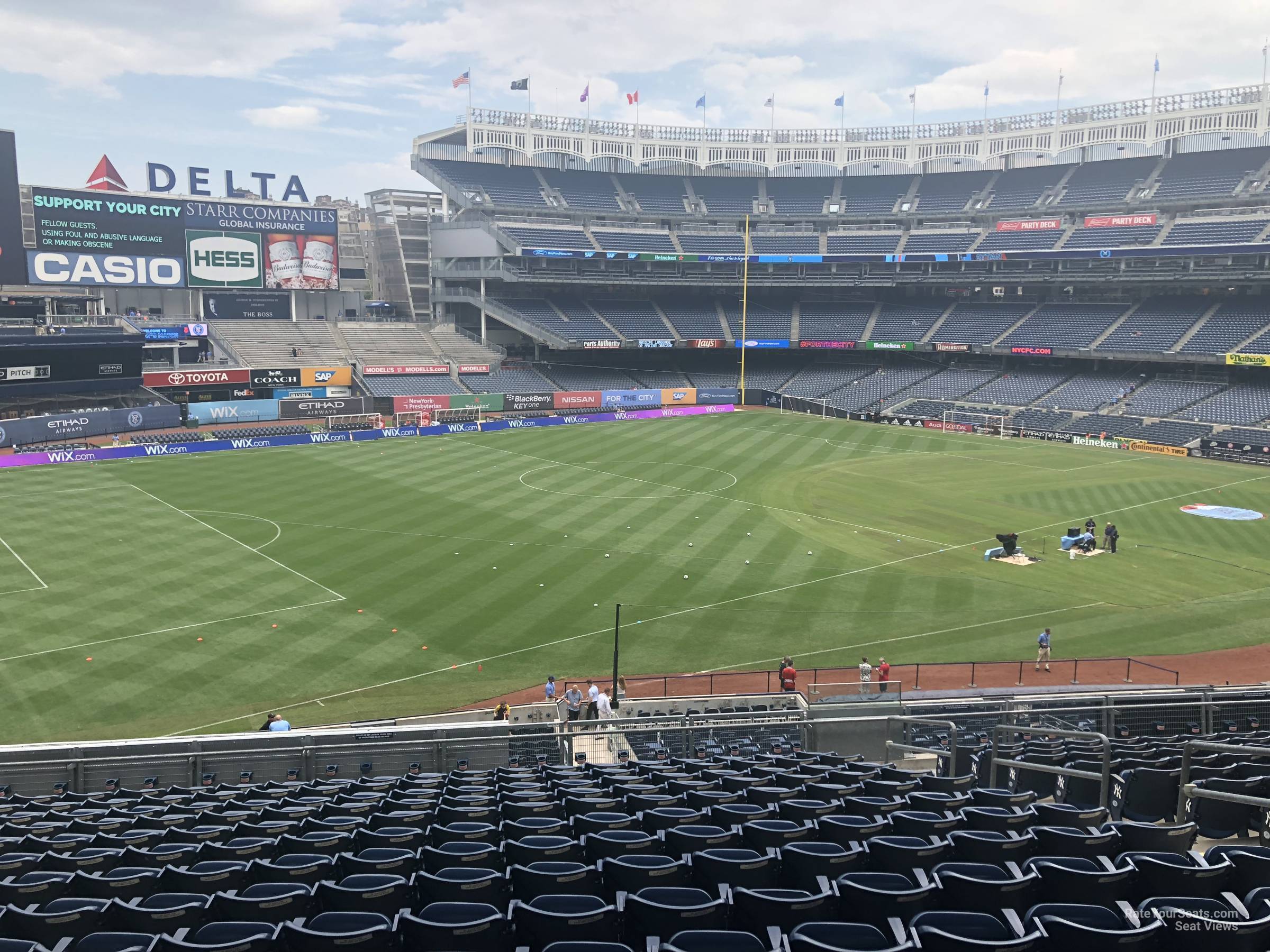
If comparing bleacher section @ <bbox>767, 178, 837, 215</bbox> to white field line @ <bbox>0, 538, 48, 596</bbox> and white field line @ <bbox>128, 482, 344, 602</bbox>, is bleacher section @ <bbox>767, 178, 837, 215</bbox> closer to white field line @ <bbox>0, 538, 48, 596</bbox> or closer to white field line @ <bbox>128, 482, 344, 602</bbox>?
white field line @ <bbox>128, 482, 344, 602</bbox>

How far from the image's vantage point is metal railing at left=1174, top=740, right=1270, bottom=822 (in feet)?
32.4

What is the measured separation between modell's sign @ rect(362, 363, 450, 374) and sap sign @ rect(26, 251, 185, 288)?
1720cm

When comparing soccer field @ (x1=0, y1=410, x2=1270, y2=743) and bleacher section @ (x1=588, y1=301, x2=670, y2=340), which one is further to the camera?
bleacher section @ (x1=588, y1=301, x2=670, y2=340)

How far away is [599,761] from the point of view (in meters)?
20.3

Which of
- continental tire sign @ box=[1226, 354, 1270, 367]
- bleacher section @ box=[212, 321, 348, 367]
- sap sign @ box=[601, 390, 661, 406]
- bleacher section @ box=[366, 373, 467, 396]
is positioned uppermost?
bleacher section @ box=[212, 321, 348, 367]

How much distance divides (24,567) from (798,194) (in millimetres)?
90089

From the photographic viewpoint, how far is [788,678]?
25812 mm

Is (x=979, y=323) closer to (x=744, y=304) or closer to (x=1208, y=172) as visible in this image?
(x=1208, y=172)

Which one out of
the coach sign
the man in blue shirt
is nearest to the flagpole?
the coach sign

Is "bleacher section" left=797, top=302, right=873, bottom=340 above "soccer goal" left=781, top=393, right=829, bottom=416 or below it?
above

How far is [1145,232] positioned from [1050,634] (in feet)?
220

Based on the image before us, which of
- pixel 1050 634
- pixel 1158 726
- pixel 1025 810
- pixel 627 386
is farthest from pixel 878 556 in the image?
pixel 627 386

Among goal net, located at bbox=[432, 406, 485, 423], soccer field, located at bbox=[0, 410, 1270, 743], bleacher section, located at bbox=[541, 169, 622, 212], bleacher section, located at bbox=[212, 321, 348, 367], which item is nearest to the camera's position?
soccer field, located at bbox=[0, 410, 1270, 743]

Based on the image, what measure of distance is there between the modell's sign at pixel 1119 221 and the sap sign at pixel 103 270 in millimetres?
82037
